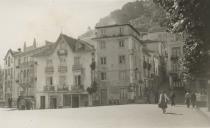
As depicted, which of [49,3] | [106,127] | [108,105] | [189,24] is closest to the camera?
[189,24]

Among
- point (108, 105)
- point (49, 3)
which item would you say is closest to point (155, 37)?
point (108, 105)

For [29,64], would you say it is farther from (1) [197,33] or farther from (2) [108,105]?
(1) [197,33]

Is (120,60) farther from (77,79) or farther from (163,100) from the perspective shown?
(163,100)

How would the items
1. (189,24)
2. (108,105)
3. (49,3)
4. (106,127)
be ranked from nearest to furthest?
(189,24)
(106,127)
(49,3)
(108,105)

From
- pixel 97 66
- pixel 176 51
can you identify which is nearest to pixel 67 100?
pixel 97 66

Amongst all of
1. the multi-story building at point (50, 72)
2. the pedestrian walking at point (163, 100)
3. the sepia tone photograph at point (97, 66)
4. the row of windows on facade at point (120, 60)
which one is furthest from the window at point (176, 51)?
the multi-story building at point (50, 72)
